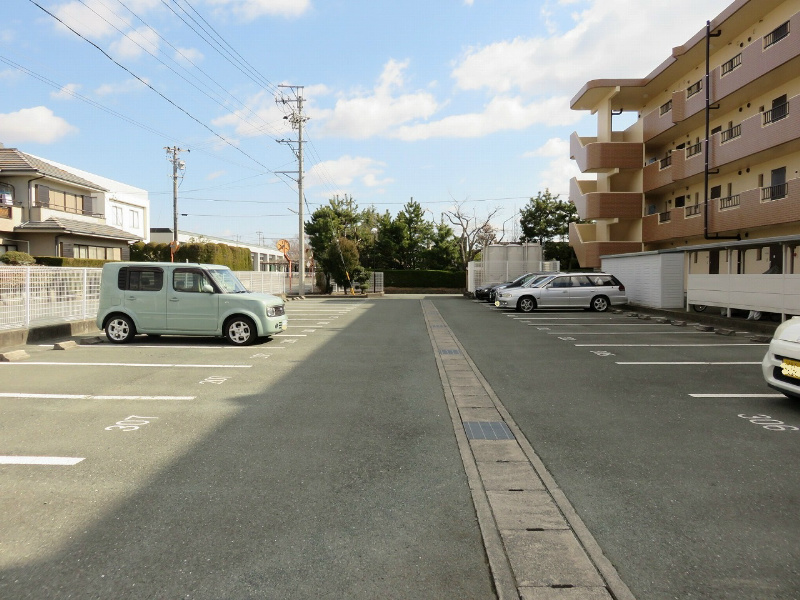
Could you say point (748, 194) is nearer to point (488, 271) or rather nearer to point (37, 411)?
point (488, 271)

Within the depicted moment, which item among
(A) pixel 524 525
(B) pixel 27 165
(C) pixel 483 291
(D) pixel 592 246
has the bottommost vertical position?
(A) pixel 524 525

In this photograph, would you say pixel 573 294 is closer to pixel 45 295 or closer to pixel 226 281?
pixel 226 281

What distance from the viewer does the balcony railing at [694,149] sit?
24.4 m

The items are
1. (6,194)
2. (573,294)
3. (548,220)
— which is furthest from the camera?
(548,220)

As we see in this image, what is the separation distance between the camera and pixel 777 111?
64.9 feet

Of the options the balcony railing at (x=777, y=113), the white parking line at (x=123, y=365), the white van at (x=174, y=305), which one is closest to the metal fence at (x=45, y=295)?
the white van at (x=174, y=305)

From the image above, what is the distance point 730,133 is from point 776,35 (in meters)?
3.90

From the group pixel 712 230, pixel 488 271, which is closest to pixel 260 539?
pixel 712 230

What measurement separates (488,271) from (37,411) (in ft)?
89.4

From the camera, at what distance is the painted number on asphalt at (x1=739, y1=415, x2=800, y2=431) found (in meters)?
5.43

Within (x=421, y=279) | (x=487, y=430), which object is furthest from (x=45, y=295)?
(x=421, y=279)

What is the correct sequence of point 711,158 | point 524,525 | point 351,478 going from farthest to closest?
1. point 711,158
2. point 351,478
3. point 524,525

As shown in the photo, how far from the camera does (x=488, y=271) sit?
31672 mm

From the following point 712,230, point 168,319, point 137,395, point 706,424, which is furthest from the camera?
point 712,230
